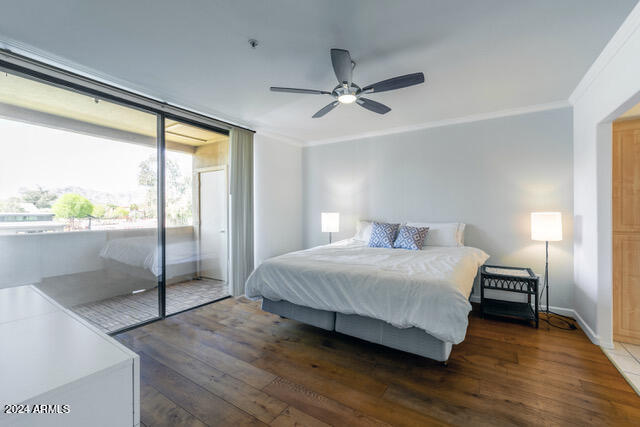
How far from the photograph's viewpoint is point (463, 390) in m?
1.92

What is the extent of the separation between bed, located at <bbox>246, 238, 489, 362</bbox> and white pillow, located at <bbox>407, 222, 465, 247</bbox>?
1.54 ft

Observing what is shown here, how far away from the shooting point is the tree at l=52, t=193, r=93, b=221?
8.16 feet

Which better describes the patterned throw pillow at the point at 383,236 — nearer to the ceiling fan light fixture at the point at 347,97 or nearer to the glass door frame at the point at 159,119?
the ceiling fan light fixture at the point at 347,97

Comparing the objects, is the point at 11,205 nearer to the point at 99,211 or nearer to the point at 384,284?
the point at 99,211

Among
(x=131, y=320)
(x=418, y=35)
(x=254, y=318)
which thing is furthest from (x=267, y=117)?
(x=131, y=320)

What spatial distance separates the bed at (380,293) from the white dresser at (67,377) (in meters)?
1.65

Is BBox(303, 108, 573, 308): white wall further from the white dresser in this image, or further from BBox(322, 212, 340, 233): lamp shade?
the white dresser

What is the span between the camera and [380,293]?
2162 mm

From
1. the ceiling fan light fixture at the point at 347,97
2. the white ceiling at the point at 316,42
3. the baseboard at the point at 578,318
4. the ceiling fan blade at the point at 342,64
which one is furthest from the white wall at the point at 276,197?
the baseboard at the point at 578,318

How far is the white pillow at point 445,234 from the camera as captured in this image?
3.59 meters

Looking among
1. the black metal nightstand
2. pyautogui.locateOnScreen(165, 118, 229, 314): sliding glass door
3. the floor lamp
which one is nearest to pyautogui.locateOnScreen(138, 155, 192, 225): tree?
pyautogui.locateOnScreen(165, 118, 229, 314): sliding glass door

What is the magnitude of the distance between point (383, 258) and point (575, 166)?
8.15 feet

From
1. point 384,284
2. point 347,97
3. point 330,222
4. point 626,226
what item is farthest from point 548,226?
point 330,222

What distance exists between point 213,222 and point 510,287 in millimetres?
3827
